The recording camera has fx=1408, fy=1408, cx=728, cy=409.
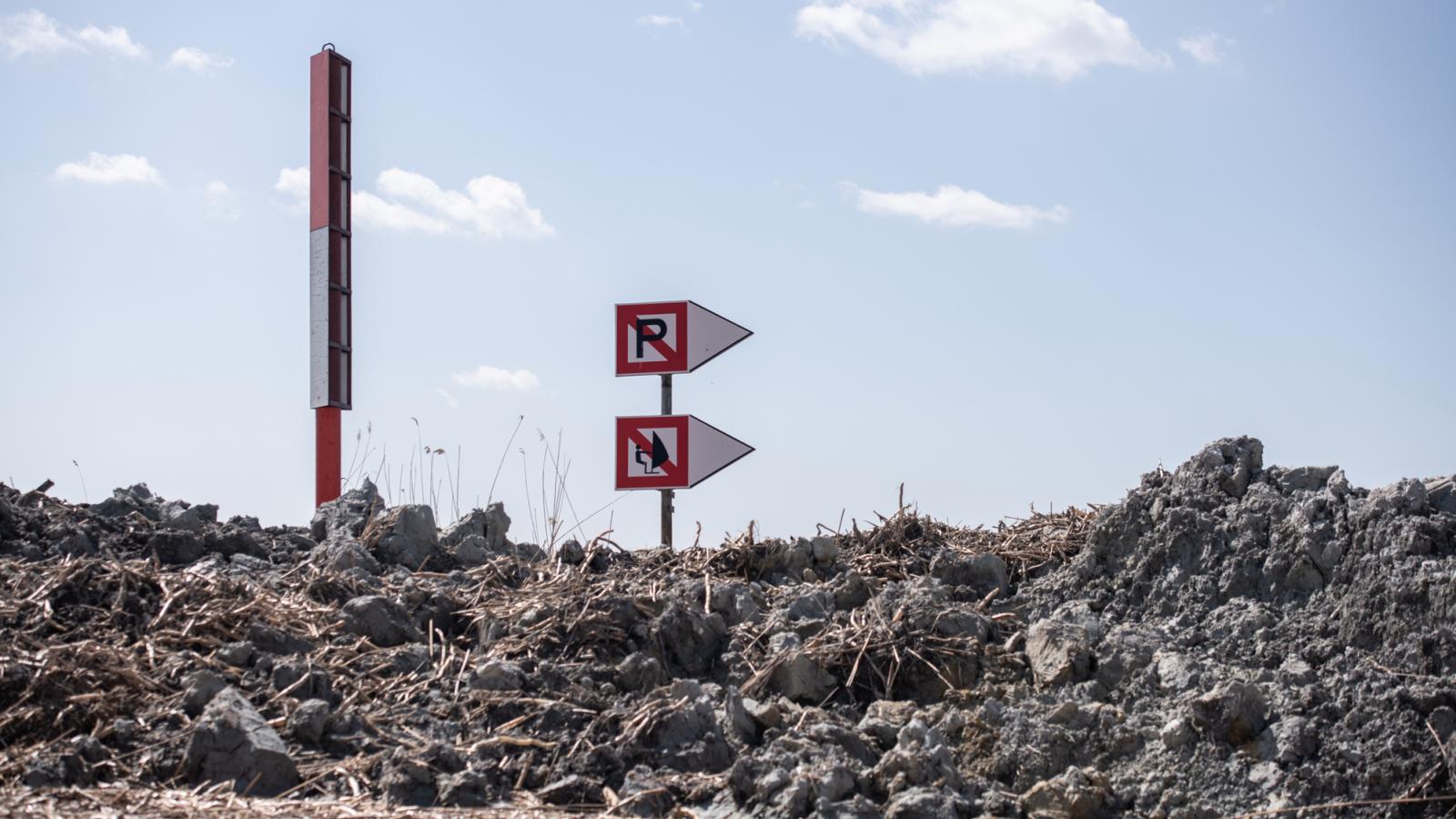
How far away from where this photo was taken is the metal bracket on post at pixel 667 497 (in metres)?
9.28

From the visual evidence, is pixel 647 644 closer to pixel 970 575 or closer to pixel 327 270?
pixel 970 575

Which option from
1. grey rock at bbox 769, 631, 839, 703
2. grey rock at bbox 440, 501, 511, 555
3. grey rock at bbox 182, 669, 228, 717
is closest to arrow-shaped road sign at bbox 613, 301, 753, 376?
grey rock at bbox 440, 501, 511, 555

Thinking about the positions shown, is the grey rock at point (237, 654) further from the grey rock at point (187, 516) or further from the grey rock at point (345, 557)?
the grey rock at point (187, 516)

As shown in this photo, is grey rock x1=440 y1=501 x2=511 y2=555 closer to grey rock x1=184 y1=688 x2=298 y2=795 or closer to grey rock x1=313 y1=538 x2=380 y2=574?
grey rock x1=313 y1=538 x2=380 y2=574

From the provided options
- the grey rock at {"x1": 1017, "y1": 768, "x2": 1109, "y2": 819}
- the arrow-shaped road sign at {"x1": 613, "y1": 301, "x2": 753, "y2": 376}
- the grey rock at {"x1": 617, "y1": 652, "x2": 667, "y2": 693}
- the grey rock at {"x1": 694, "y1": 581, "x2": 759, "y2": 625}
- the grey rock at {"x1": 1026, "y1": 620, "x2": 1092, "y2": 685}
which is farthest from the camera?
the arrow-shaped road sign at {"x1": 613, "y1": 301, "x2": 753, "y2": 376}

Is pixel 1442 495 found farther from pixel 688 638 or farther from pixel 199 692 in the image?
pixel 199 692

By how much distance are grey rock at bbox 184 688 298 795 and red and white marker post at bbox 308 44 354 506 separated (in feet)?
18.3

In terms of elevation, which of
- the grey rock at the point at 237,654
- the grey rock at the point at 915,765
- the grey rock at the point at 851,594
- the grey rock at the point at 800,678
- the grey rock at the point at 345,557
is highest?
the grey rock at the point at 345,557

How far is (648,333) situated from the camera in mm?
9477

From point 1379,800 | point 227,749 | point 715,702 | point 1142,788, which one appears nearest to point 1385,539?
point 1379,800

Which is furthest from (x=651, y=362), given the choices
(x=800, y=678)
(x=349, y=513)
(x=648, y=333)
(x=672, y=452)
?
(x=800, y=678)

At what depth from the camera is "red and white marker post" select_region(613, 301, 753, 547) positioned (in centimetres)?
931

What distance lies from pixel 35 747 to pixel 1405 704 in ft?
17.3

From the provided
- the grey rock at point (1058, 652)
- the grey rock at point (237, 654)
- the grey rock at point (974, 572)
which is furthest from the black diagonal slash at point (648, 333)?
the grey rock at point (237, 654)
